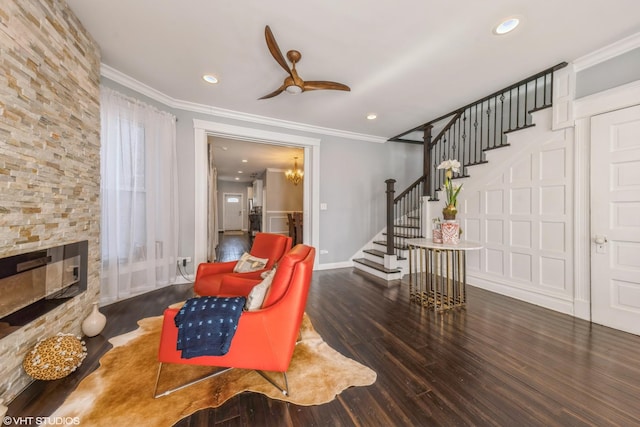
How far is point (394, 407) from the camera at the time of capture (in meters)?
1.44

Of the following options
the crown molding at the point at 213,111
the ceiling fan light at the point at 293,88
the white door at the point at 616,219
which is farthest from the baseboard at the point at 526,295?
the ceiling fan light at the point at 293,88

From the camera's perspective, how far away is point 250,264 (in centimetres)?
281

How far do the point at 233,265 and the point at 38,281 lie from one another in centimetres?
158

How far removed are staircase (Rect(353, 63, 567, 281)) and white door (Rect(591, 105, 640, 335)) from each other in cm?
111

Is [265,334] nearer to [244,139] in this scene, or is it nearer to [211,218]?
[244,139]

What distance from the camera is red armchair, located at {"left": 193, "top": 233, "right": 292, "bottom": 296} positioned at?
264 cm

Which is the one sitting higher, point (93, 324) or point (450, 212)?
point (450, 212)

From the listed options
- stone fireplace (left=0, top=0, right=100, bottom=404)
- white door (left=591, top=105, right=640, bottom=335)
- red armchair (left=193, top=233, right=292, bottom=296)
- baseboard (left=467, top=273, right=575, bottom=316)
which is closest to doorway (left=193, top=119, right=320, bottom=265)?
red armchair (left=193, top=233, right=292, bottom=296)

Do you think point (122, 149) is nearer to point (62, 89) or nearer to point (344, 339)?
point (62, 89)

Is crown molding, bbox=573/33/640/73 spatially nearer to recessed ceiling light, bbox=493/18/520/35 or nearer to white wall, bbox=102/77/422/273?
recessed ceiling light, bbox=493/18/520/35

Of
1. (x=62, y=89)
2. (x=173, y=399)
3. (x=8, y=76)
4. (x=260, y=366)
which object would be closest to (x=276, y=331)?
(x=260, y=366)

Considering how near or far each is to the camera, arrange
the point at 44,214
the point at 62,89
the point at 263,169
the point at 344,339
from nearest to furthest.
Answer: the point at 44,214
the point at 62,89
the point at 344,339
the point at 263,169

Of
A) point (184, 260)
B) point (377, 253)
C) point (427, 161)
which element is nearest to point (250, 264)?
point (184, 260)

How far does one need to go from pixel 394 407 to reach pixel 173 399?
1342 mm
